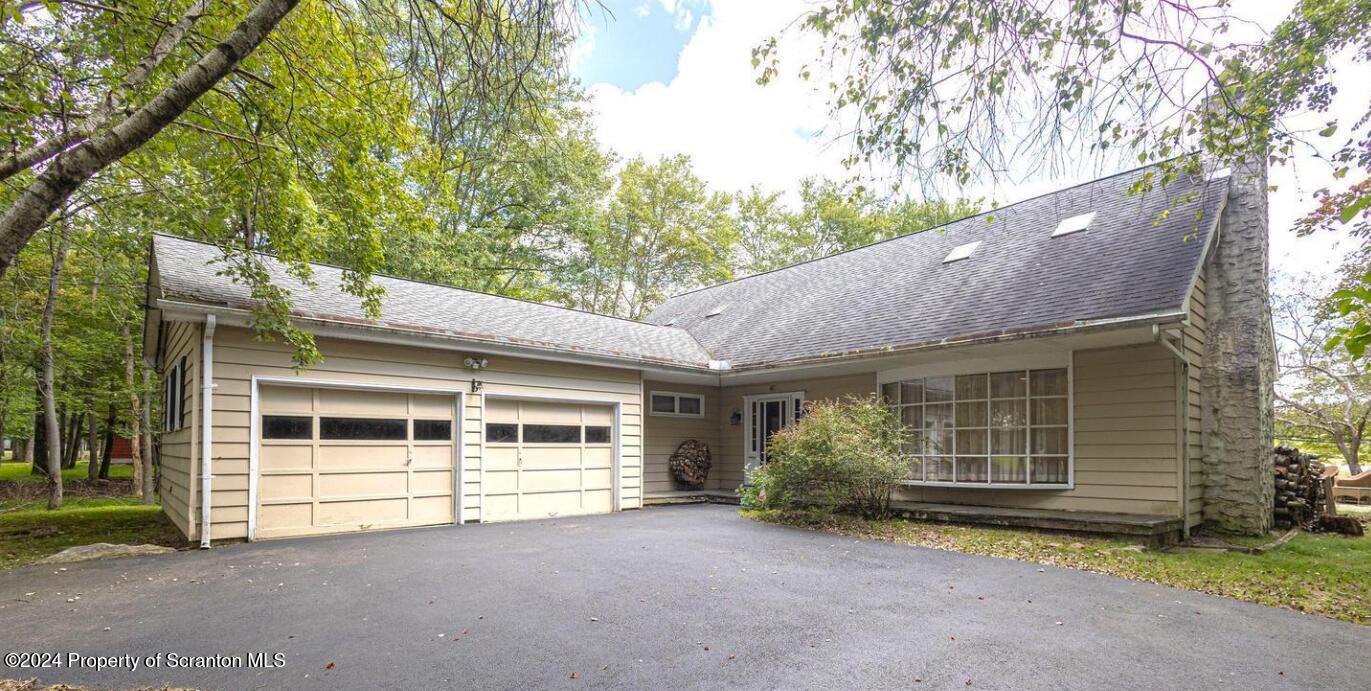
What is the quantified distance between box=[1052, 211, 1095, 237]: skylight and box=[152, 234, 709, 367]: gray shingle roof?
604 cm

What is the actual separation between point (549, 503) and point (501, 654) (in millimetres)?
6051

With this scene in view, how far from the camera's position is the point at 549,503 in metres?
9.41

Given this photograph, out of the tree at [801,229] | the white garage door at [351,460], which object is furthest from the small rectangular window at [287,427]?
the tree at [801,229]

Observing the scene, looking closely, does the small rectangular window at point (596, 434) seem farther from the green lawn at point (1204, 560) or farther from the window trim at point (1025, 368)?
the window trim at point (1025, 368)

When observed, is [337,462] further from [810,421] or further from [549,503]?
[810,421]

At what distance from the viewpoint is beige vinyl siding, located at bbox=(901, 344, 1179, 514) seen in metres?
7.37

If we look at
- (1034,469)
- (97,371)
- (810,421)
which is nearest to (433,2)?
(810,421)

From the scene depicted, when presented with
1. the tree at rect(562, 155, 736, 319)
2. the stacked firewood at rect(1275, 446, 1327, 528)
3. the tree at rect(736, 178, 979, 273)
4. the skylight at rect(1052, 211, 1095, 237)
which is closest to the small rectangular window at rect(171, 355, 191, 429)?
the skylight at rect(1052, 211, 1095, 237)

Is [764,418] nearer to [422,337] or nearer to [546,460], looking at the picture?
[546,460]

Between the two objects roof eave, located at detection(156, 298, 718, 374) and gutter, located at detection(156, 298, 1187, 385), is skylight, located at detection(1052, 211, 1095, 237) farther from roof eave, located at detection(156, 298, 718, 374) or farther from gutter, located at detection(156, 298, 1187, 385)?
roof eave, located at detection(156, 298, 718, 374)

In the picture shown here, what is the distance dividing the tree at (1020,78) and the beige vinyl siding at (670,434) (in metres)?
8.07

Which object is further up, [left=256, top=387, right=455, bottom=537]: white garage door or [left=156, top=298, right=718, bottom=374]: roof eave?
[left=156, top=298, right=718, bottom=374]: roof eave

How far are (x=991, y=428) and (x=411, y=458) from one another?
7719 mm

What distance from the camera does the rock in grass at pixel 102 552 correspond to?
5.98 m
